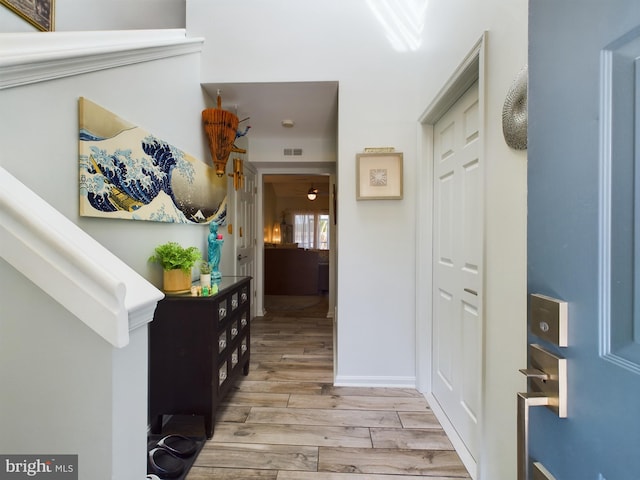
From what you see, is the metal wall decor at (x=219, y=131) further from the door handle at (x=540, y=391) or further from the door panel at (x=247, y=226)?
the door handle at (x=540, y=391)

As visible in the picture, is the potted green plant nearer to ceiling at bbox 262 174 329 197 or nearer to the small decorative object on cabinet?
the small decorative object on cabinet

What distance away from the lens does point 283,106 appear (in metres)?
2.88

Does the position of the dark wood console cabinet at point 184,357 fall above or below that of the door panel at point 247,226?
below

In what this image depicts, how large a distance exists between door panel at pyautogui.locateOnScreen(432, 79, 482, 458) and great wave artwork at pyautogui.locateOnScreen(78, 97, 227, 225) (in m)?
1.83

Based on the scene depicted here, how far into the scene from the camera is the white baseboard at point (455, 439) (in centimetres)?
149

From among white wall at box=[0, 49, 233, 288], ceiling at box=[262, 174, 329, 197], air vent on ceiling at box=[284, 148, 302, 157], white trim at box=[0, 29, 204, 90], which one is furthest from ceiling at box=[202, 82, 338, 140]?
ceiling at box=[262, 174, 329, 197]

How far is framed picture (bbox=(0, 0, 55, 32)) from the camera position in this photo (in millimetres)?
1258

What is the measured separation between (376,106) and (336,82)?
396mm

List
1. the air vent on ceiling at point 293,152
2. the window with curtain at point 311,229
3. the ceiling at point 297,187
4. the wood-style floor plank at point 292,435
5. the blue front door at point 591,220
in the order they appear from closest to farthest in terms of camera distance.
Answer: the blue front door at point 591,220, the wood-style floor plank at point 292,435, the air vent on ceiling at point 293,152, the ceiling at point 297,187, the window with curtain at point 311,229

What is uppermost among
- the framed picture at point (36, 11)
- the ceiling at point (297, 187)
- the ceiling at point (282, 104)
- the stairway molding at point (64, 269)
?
the ceiling at point (297, 187)

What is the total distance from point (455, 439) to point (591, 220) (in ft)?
5.88

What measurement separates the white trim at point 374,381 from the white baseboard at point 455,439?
191 mm

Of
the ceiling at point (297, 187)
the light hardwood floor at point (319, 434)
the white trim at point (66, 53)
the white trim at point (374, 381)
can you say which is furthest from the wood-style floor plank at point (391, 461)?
the ceiling at point (297, 187)

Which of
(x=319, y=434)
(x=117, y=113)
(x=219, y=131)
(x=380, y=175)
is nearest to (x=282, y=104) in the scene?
(x=219, y=131)
